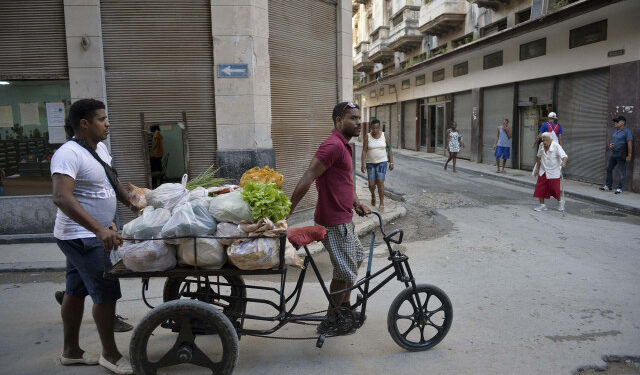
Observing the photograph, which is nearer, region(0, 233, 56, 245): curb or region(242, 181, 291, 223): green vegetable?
region(242, 181, 291, 223): green vegetable

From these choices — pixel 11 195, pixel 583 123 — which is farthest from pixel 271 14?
pixel 583 123

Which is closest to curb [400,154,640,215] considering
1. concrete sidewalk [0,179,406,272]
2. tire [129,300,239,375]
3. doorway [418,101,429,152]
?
concrete sidewalk [0,179,406,272]

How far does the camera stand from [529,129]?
16750mm

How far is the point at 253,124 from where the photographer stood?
7734 mm

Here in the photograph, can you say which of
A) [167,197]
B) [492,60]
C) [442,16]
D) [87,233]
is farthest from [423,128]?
[87,233]

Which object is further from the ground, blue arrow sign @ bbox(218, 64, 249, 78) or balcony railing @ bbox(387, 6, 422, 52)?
balcony railing @ bbox(387, 6, 422, 52)

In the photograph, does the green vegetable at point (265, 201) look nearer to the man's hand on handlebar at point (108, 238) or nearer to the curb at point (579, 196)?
the man's hand on handlebar at point (108, 238)

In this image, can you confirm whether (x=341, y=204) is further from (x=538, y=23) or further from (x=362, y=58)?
(x=362, y=58)

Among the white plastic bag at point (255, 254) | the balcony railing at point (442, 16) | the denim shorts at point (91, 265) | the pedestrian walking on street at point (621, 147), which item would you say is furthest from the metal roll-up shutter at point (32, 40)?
the balcony railing at point (442, 16)

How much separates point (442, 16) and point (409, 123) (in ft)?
27.1

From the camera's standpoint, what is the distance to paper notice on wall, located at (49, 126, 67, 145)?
7.89 m

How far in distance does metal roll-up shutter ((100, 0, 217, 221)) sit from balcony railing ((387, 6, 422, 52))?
67.5 ft

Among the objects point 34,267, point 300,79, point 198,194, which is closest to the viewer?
point 198,194

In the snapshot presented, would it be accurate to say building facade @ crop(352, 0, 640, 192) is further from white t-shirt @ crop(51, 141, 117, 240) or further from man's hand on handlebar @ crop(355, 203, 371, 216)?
white t-shirt @ crop(51, 141, 117, 240)
